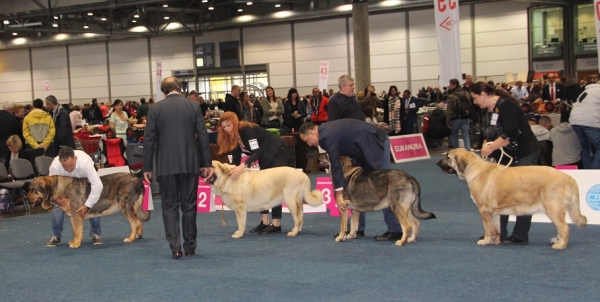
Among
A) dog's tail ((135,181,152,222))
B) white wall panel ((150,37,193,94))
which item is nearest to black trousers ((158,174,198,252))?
dog's tail ((135,181,152,222))

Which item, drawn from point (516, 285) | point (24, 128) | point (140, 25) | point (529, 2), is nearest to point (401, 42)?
point (529, 2)

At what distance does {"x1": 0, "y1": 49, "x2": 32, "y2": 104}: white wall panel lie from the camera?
41.4m

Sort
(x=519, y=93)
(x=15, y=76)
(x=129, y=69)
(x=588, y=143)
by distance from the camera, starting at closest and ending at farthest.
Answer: (x=588, y=143) < (x=519, y=93) < (x=129, y=69) < (x=15, y=76)

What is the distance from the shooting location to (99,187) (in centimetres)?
696

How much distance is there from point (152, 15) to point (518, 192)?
31.1 metres

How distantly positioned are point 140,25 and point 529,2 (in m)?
19.5

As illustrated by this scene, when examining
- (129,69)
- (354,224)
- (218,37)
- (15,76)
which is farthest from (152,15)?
(354,224)

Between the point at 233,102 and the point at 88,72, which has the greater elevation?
the point at 88,72

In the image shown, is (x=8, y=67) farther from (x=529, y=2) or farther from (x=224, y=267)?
(x=224, y=267)

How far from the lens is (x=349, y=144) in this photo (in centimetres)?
670

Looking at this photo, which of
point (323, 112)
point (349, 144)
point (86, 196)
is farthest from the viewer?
point (323, 112)

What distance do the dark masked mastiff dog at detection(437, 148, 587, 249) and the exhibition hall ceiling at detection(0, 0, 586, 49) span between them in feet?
70.7

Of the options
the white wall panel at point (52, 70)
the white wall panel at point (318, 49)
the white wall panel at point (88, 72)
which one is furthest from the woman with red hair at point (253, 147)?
the white wall panel at point (52, 70)

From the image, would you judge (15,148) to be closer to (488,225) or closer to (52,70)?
(488,225)
